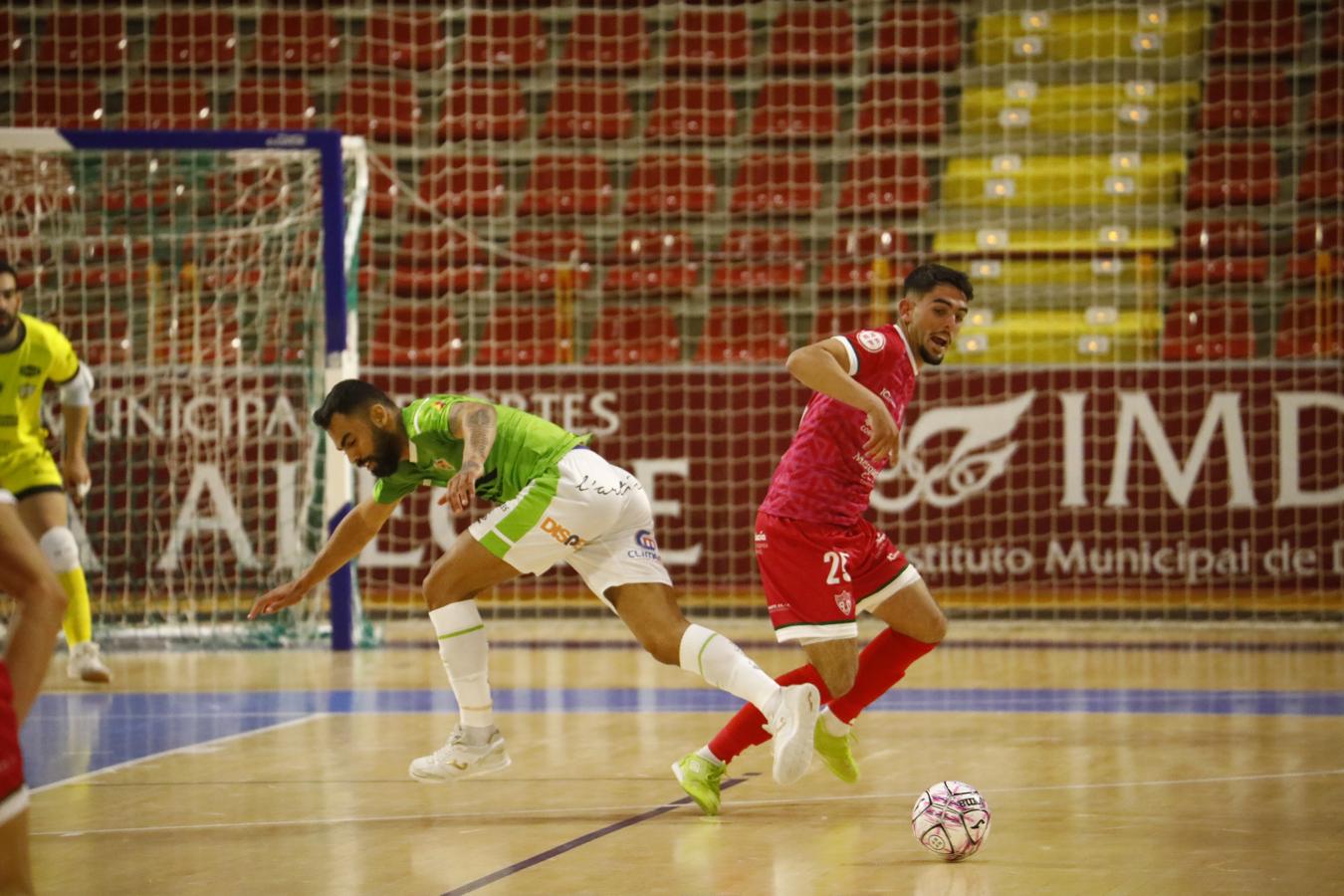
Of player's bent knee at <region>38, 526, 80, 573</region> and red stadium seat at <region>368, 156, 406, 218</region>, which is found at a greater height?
red stadium seat at <region>368, 156, 406, 218</region>

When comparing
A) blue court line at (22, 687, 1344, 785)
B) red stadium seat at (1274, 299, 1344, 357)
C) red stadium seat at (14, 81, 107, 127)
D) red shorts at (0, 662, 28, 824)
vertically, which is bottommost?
blue court line at (22, 687, 1344, 785)

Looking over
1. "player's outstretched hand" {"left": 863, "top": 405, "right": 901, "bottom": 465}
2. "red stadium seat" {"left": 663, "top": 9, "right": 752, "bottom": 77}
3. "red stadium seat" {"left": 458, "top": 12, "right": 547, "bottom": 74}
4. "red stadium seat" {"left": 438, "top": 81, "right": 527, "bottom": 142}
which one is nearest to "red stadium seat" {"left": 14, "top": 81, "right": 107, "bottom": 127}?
"red stadium seat" {"left": 438, "top": 81, "right": 527, "bottom": 142}

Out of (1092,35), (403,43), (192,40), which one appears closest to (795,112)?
(1092,35)

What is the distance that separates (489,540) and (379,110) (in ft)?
37.1

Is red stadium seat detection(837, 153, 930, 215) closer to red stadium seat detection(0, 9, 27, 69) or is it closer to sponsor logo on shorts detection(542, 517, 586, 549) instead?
red stadium seat detection(0, 9, 27, 69)

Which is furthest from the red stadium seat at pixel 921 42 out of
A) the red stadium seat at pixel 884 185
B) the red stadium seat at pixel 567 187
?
the red stadium seat at pixel 567 187

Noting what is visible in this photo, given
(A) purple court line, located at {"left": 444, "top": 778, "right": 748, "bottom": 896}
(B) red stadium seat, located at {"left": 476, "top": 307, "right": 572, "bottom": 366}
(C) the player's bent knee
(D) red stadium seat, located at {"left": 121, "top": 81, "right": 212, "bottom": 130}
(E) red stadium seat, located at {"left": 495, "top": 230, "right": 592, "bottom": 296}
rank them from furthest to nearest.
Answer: (D) red stadium seat, located at {"left": 121, "top": 81, "right": 212, "bottom": 130} < (E) red stadium seat, located at {"left": 495, "top": 230, "right": 592, "bottom": 296} < (B) red stadium seat, located at {"left": 476, "top": 307, "right": 572, "bottom": 366} < (C) the player's bent knee < (A) purple court line, located at {"left": 444, "top": 778, "right": 748, "bottom": 896}

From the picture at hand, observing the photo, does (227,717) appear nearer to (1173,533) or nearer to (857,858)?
(857,858)

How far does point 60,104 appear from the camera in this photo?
16.2 meters

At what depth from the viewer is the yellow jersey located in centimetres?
940

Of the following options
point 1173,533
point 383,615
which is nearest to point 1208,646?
point 1173,533

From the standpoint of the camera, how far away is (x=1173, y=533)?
1313cm

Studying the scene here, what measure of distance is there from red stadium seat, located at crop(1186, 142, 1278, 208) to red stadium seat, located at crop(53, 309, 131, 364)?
29.6 ft

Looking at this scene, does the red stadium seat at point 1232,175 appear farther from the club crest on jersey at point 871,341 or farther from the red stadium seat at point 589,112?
the club crest on jersey at point 871,341
